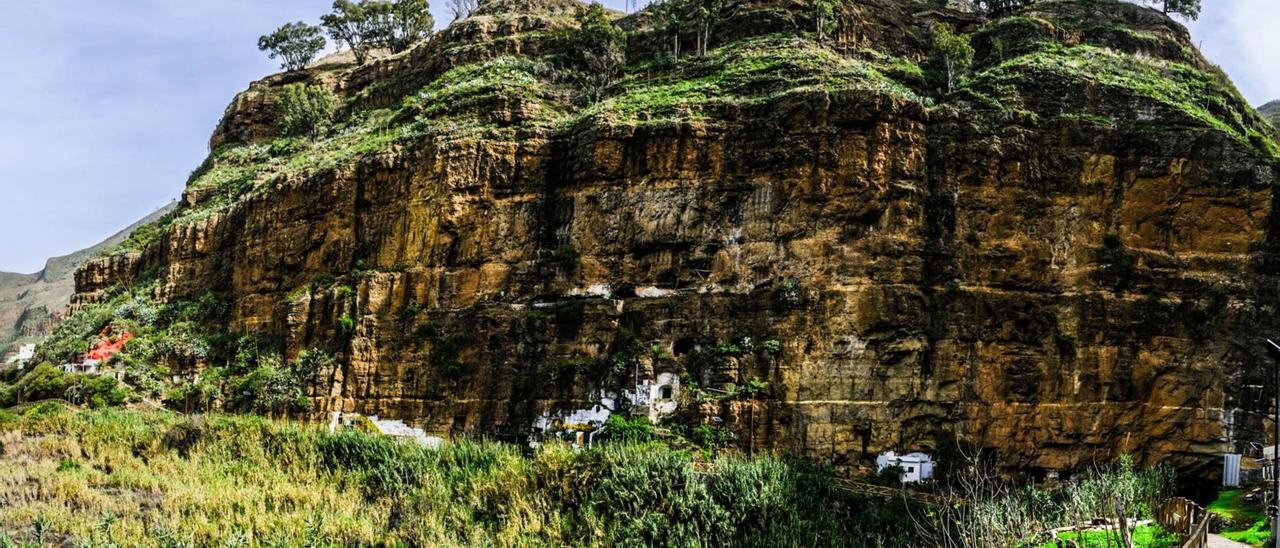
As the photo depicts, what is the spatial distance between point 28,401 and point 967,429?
3579 centimetres

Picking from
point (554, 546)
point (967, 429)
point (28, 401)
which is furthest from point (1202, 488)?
point (28, 401)

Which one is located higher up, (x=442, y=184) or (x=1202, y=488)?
(x=442, y=184)

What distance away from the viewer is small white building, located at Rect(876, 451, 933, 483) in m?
29.8

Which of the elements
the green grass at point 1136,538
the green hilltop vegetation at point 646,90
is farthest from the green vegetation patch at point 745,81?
the green grass at point 1136,538

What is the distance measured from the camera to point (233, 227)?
4378 cm

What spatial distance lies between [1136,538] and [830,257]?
1482 centimetres

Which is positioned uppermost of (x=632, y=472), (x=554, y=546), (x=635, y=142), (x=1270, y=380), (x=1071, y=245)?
(x=635, y=142)

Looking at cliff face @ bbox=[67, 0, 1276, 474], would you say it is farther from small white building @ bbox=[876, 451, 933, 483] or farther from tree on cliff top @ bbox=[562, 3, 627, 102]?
tree on cliff top @ bbox=[562, 3, 627, 102]

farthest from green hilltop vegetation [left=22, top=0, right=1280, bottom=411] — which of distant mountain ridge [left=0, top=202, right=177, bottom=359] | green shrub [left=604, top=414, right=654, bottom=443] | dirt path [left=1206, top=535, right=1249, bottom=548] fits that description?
distant mountain ridge [left=0, top=202, right=177, bottom=359]

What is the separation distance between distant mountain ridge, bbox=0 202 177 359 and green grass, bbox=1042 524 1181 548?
272ft

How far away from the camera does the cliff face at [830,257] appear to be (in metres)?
30.9

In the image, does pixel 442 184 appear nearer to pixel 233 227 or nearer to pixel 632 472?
pixel 233 227

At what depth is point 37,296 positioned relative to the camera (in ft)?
359

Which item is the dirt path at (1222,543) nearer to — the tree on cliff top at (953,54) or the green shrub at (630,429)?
the green shrub at (630,429)
